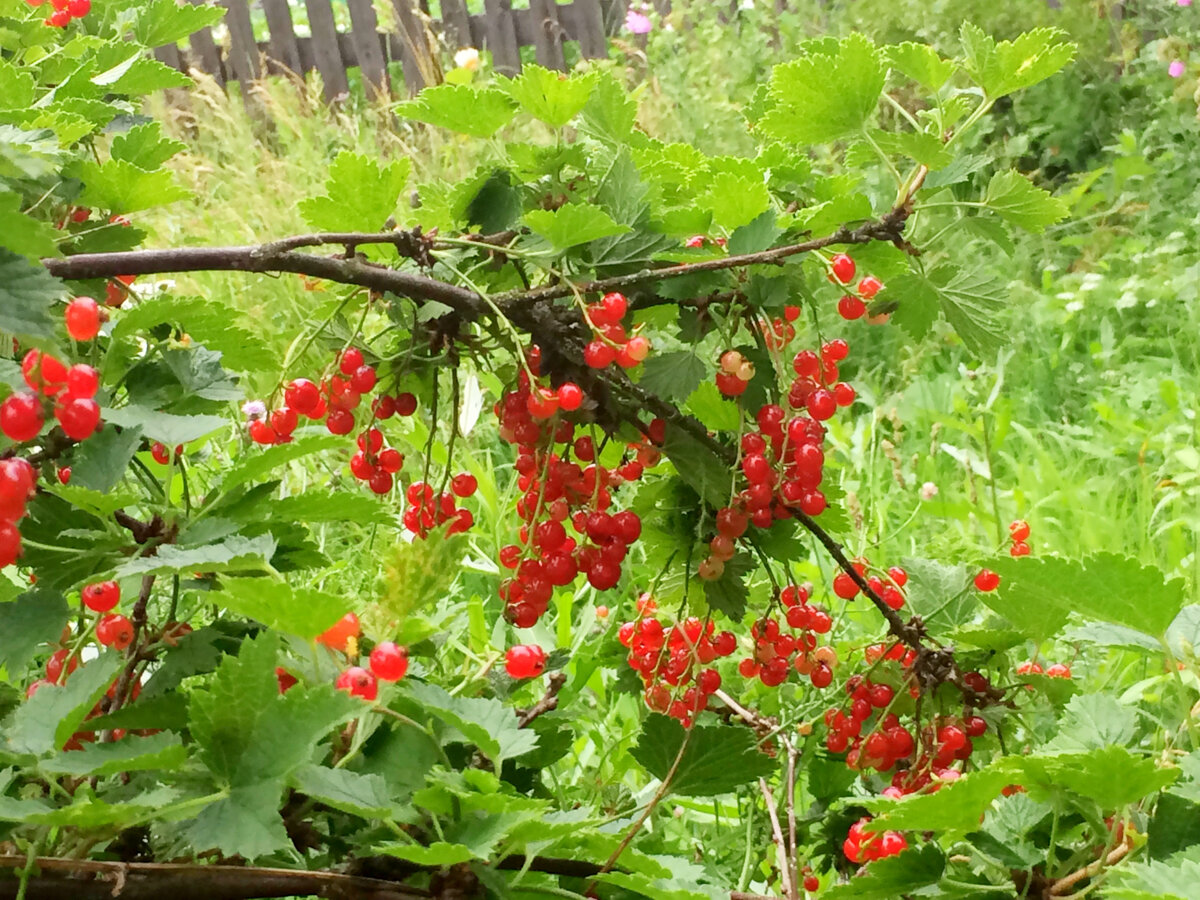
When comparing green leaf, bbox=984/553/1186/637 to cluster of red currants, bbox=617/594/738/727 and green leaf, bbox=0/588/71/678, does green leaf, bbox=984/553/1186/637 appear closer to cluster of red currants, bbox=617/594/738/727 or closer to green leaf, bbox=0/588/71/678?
cluster of red currants, bbox=617/594/738/727

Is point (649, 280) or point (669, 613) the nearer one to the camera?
point (649, 280)

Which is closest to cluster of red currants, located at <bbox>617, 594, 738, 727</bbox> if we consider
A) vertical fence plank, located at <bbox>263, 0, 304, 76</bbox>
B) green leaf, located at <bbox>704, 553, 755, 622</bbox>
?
green leaf, located at <bbox>704, 553, 755, 622</bbox>

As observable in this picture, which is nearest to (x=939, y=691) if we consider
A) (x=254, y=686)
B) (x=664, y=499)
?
(x=664, y=499)

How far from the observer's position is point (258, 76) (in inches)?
217

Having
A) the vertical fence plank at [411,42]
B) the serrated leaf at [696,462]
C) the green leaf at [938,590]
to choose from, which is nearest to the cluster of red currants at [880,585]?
the green leaf at [938,590]

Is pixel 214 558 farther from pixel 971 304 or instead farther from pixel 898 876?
pixel 971 304

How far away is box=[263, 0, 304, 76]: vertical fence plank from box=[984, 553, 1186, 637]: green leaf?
5.76m

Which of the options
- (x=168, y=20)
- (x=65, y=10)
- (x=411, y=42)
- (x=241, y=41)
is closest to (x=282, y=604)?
(x=168, y=20)

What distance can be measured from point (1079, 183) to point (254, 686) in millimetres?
3782

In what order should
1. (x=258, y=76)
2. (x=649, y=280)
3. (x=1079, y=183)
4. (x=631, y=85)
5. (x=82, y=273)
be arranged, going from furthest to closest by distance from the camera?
(x=258, y=76)
(x=631, y=85)
(x=1079, y=183)
(x=649, y=280)
(x=82, y=273)

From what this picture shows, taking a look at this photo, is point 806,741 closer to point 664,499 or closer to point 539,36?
point 664,499

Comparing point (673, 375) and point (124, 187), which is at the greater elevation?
point (124, 187)

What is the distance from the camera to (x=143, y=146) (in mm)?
790

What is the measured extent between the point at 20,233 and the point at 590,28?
5.61 m
